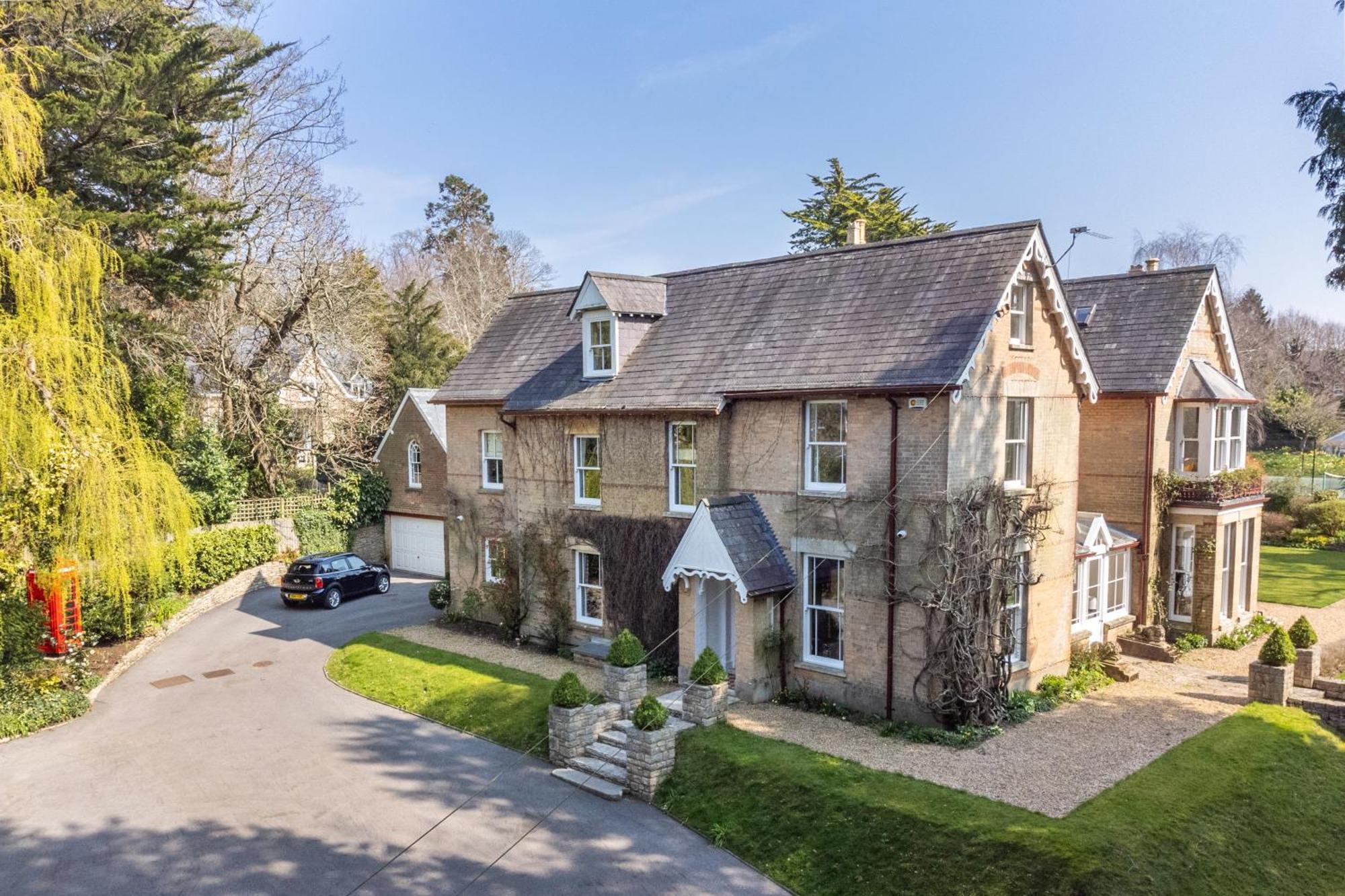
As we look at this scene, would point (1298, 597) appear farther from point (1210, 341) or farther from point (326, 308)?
point (326, 308)

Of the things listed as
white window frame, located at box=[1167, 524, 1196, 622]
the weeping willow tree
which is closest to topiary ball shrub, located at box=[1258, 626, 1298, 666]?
white window frame, located at box=[1167, 524, 1196, 622]

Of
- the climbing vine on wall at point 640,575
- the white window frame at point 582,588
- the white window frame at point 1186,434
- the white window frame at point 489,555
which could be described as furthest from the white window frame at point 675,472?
the white window frame at point 1186,434

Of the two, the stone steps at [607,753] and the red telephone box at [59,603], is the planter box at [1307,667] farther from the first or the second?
the red telephone box at [59,603]

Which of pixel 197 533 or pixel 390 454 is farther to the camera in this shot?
pixel 390 454

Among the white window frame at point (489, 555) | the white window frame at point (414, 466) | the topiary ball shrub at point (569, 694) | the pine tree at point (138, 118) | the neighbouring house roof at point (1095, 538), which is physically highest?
the pine tree at point (138, 118)

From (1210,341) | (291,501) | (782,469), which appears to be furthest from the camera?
(291,501)

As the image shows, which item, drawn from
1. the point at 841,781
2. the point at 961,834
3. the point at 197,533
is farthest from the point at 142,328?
the point at 961,834
